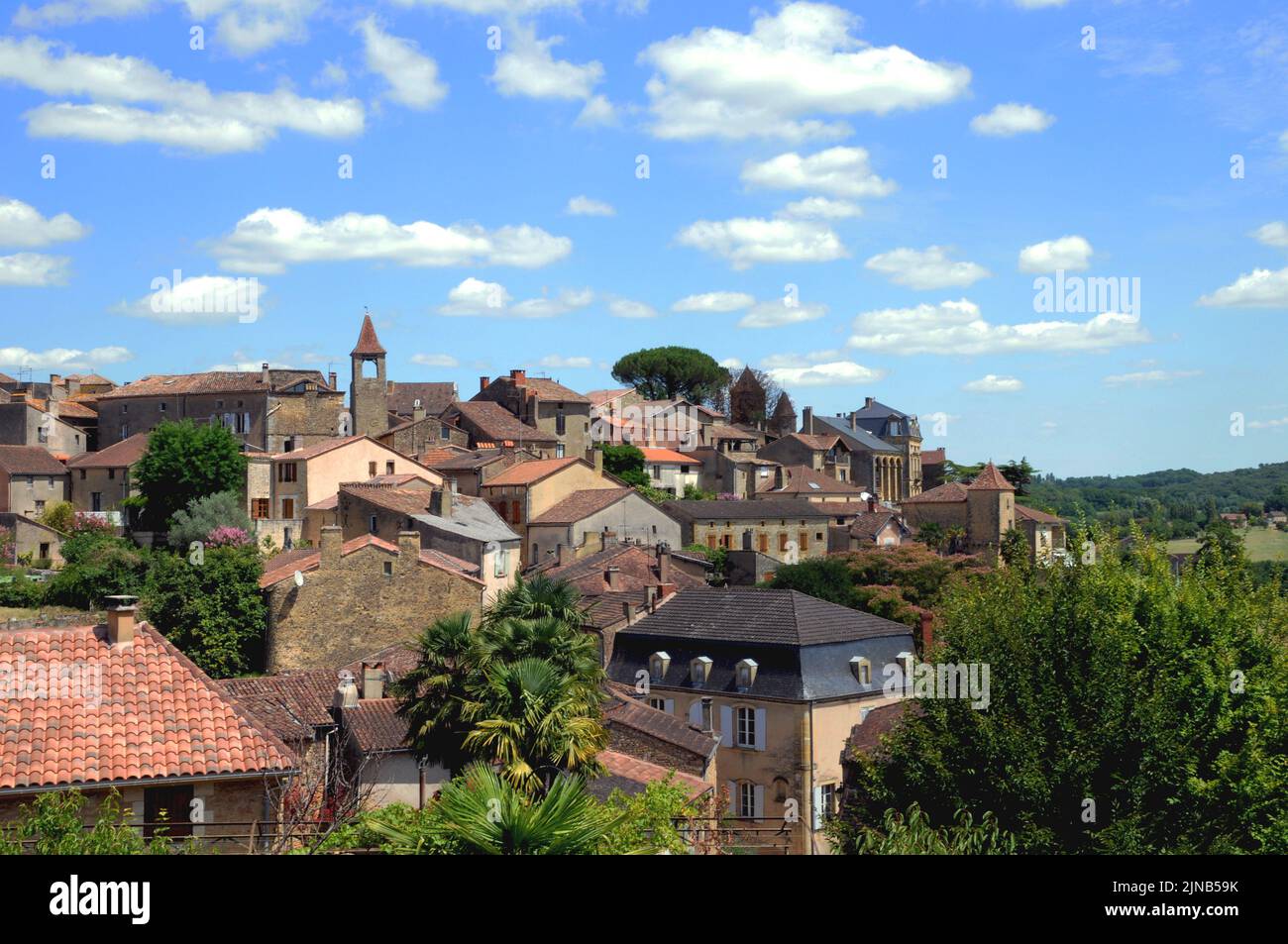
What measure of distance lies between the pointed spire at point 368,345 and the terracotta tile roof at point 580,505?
19801mm

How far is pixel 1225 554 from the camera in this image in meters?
25.5

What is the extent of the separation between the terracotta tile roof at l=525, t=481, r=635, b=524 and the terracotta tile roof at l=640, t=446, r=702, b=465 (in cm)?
1908

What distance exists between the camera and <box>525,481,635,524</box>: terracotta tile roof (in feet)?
203

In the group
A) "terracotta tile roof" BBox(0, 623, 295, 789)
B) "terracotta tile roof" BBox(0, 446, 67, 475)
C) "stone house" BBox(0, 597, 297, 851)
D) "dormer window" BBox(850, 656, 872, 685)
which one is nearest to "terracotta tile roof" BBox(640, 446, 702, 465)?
"terracotta tile roof" BBox(0, 446, 67, 475)

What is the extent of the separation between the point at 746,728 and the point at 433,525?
21.6 metres

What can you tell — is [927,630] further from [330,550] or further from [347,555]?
[330,550]

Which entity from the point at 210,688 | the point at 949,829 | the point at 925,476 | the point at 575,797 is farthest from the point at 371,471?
the point at 925,476

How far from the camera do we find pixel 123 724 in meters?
16.8

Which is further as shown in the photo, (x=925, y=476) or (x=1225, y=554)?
(x=925, y=476)

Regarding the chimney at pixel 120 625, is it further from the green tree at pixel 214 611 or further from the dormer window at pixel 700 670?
the green tree at pixel 214 611

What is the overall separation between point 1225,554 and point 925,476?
91493mm

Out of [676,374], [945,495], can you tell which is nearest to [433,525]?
[945,495]

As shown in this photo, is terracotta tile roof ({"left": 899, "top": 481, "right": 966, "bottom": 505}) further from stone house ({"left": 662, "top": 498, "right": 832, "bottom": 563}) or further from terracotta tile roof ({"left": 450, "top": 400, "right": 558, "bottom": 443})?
terracotta tile roof ({"left": 450, "top": 400, "right": 558, "bottom": 443})
